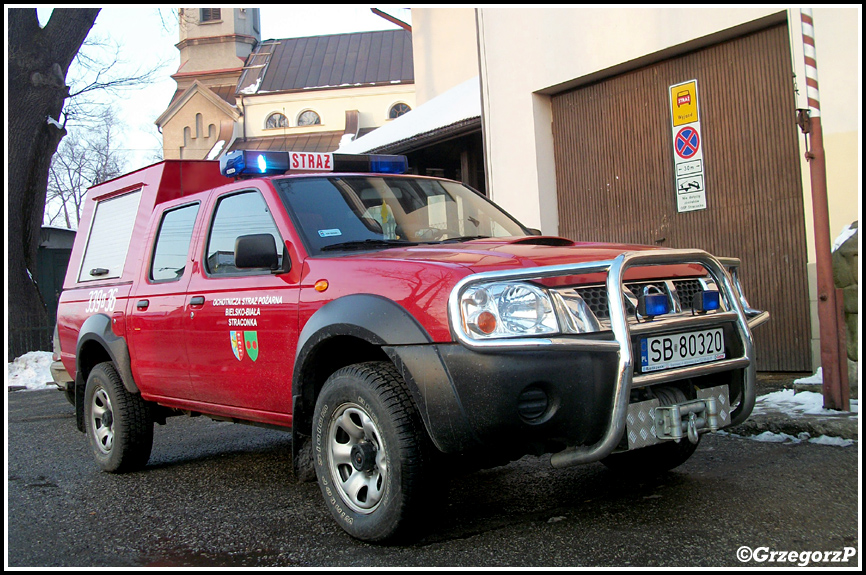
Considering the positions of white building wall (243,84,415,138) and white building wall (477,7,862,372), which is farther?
white building wall (243,84,415,138)

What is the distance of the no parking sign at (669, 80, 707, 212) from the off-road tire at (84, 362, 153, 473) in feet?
18.8

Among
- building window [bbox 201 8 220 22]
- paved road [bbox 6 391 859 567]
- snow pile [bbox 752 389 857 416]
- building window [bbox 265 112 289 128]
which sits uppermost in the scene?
building window [bbox 201 8 220 22]

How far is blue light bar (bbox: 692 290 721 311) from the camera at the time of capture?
3.55 metres

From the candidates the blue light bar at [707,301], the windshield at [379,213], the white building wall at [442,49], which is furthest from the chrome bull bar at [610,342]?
the white building wall at [442,49]

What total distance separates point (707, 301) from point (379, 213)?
5.87ft

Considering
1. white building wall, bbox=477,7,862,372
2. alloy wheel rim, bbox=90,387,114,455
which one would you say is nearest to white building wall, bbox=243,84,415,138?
white building wall, bbox=477,7,862,372

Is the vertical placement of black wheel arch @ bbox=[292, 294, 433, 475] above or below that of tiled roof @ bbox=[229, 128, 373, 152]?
below

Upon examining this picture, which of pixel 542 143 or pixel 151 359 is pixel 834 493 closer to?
pixel 151 359

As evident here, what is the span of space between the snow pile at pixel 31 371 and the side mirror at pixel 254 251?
9.54 meters

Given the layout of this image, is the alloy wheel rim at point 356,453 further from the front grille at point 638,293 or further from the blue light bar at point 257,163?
the blue light bar at point 257,163

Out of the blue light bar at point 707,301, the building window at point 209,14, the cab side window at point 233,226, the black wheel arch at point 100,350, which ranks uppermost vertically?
the building window at point 209,14

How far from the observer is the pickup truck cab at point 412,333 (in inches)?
122

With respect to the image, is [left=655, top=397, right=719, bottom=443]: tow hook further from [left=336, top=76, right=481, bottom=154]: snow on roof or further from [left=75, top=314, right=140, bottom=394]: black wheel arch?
[left=336, top=76, right=481, bottom=154]: snow on roof

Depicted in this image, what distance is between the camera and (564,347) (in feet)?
9.94
